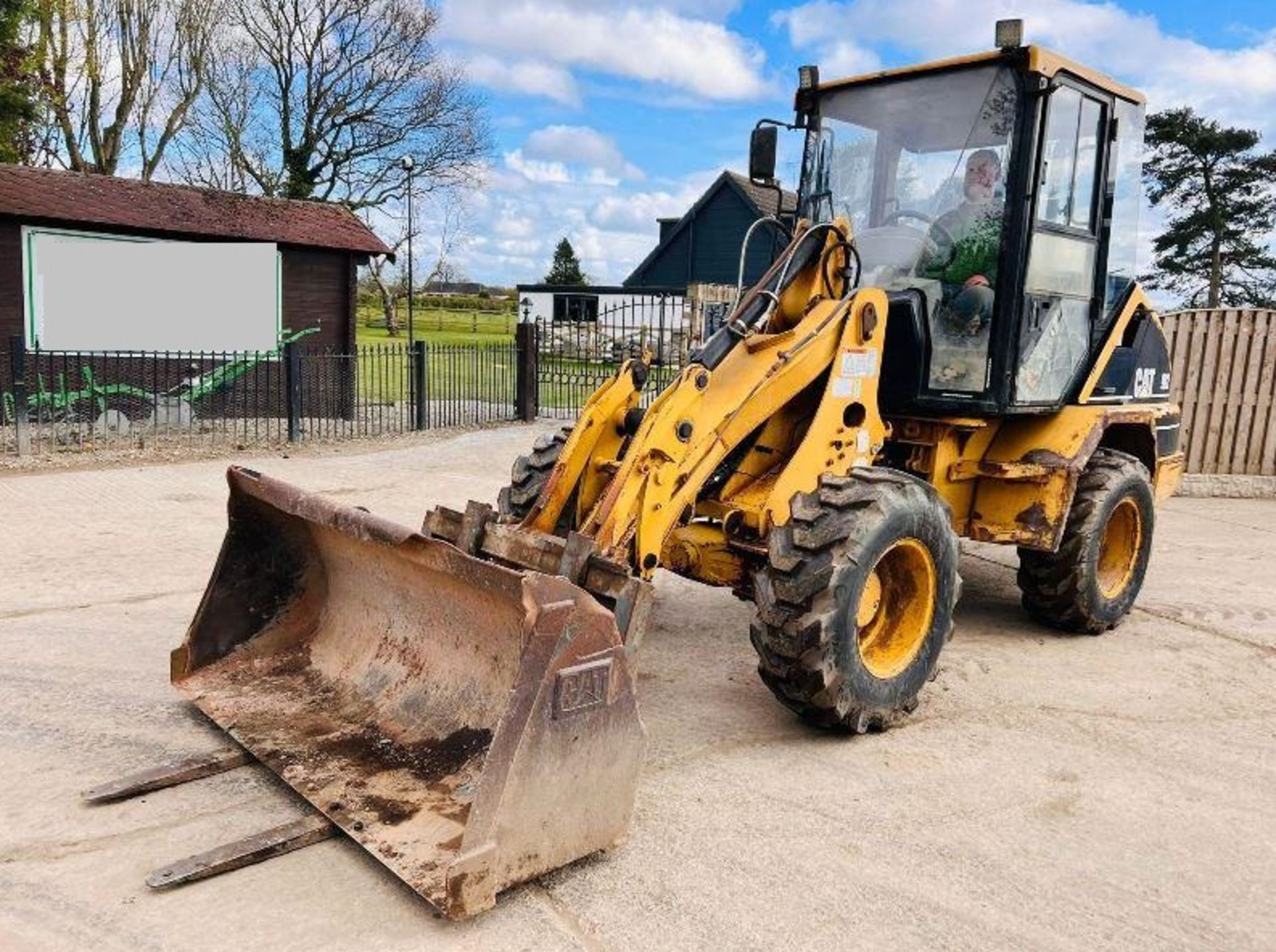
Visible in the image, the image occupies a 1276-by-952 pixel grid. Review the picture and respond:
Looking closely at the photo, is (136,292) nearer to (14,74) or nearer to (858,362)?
(14,74)

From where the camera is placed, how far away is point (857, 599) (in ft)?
13.2

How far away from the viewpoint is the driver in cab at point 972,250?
517 centimetres

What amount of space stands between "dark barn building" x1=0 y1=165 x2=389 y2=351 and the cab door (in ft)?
39.4

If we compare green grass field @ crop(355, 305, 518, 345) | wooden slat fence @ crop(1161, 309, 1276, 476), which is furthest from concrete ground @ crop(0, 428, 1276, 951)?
green grass field @ crop(355, 305, 518, 345)

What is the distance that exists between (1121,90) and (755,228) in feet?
7.05

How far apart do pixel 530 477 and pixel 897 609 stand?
1.86 m

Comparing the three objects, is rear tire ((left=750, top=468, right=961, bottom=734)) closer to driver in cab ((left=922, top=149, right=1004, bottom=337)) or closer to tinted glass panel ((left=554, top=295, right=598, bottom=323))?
driver in cab ((left=922, top=149, right=1004, bottom=337))

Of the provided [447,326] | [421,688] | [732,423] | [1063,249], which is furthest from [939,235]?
[447,326]

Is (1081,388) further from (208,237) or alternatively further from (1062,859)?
(208,237)

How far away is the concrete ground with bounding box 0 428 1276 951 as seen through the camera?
9.94ft

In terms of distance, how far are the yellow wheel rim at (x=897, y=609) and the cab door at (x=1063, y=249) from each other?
1.36 metres

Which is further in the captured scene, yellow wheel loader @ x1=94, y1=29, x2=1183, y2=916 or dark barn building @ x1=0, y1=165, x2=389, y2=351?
dark barn building @ x1=0, y1=165, x2=389, y2=351

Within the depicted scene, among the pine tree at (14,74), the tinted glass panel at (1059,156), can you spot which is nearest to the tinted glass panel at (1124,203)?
the tinted glass panel at (1059,156)

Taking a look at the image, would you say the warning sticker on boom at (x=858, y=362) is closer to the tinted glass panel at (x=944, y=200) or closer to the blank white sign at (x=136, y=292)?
the tinted glass panel at (x=944, y=200)
